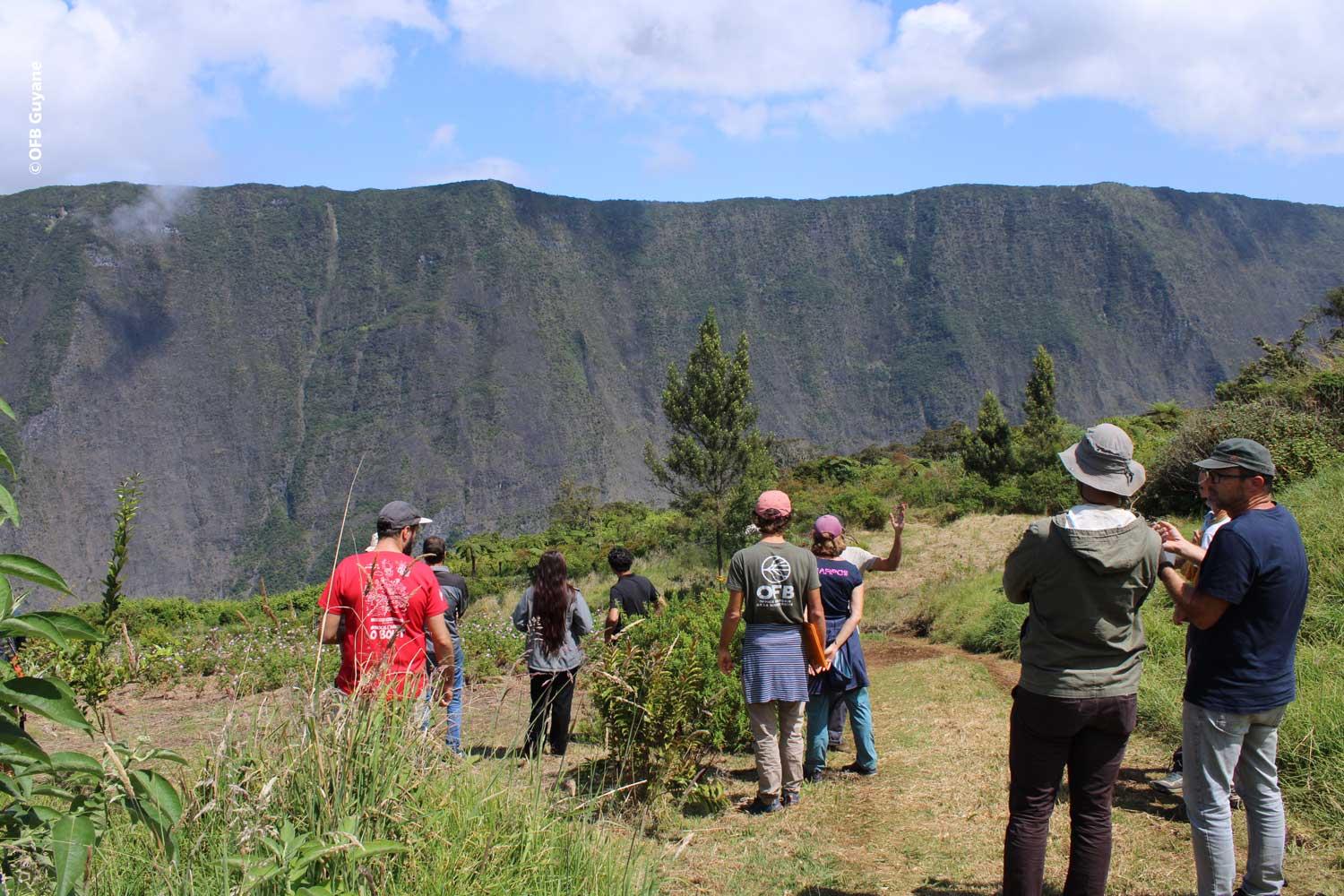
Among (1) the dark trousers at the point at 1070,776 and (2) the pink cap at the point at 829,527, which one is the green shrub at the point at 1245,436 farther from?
(1) the dark trousers at the point at 1070,776

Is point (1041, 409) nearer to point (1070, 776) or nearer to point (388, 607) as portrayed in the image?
point (1070, 776)

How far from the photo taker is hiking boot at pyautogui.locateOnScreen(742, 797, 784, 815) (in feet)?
16.6

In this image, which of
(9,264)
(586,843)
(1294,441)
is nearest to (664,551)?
(1294,441)

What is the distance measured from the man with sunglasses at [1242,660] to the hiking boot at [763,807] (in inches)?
80.8

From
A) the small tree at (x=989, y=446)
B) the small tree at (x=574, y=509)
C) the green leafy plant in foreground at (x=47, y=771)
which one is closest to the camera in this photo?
the green leafy plant in foreground at (x=47, y=771)

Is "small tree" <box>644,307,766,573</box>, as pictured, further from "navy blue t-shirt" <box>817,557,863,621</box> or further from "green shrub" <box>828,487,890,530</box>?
"navy blue t-shirt" <box>817,557,863,621</box>

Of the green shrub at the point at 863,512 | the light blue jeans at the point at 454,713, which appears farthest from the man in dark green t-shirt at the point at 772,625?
the green shrub at the point at 863,512

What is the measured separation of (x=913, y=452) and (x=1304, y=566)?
45.4 meters

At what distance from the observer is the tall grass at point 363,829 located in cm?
263

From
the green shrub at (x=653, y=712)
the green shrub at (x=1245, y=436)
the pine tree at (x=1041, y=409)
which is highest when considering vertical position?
the pine tree at (x=1041, y=409)

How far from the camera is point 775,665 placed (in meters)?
4.91

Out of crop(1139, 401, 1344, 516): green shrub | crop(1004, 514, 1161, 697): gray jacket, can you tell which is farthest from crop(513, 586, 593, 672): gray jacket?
crop(1139, 401, 1344, 516): green shrub

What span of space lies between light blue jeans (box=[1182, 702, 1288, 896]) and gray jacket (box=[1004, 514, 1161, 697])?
0.38 metres

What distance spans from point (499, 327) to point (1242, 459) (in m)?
74.2
